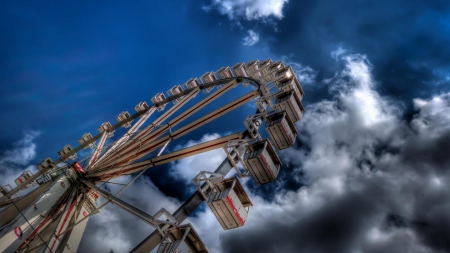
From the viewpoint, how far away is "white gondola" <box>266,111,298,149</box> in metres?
13.9

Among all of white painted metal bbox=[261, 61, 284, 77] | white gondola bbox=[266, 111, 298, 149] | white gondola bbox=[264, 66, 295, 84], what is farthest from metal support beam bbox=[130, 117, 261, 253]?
white painted metal bbox=[261, 61, 284, 77]

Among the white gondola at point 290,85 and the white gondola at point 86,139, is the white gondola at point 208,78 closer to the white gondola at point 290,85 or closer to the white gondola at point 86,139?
the white gondola at point 290,85

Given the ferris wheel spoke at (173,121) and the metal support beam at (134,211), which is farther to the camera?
the ferris wheel spoke at (173,121)

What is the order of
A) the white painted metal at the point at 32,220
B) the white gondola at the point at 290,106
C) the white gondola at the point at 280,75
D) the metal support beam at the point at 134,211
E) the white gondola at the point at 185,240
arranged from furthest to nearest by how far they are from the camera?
the white gondola at the point at 280,75 → the white gondola at the point at 290,106 → the white painted metal at the point at 32,220 → the metal support beam at the point at 134,211 → the white gondola at the point at 185,240

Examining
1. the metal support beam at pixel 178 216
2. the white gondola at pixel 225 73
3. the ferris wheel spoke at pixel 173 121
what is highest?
the white gondola at pixel 225 73

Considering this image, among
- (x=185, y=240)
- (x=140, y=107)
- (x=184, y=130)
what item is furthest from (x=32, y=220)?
(x=140, y=107)

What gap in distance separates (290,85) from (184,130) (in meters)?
6.03

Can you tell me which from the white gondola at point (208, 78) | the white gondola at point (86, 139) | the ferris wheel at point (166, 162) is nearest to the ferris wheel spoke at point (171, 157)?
the ferris wheel at point (166, 162)

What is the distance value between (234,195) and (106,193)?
6.74m

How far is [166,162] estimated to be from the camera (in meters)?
16.6

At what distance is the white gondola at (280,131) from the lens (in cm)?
1388

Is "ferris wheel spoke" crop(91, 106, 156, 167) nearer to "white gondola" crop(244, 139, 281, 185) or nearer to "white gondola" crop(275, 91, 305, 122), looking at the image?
"white gondola" crop(275, 91, 305, 122)

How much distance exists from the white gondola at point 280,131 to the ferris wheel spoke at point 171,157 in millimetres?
1280

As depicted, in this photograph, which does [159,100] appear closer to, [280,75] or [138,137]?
[138,137]
